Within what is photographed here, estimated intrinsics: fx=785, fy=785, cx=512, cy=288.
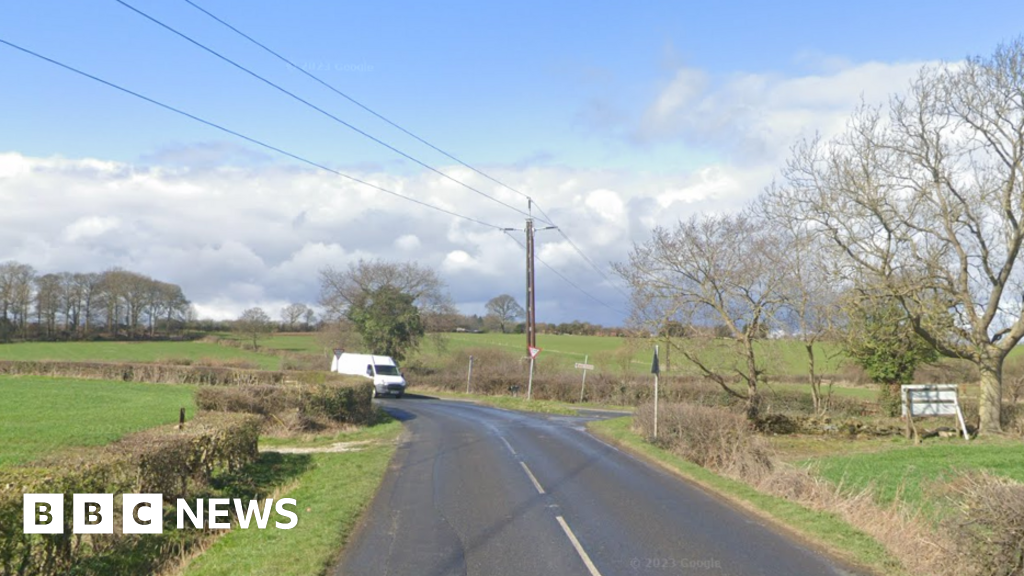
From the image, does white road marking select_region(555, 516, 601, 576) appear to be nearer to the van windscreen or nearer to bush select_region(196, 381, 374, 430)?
bush select_region(196, 381, 374, 430)

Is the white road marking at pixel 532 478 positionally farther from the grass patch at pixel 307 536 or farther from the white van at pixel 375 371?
the white van at pixel 375 371

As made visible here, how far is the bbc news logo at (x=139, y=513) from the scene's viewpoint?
315 inches

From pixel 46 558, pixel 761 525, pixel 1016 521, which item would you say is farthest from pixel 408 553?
pixel 1016 521

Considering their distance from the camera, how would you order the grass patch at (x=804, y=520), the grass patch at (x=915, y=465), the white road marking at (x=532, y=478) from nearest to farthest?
the grass patch at (x=804, y=520) < the white road marking at (x=532, y=478) < the grass patch at (x=915, y=465)

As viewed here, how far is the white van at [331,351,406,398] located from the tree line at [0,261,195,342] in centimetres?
4758

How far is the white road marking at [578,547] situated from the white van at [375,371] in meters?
34.9

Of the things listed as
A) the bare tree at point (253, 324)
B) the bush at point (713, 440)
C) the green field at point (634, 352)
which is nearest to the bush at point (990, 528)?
the bush at point (713, 440)

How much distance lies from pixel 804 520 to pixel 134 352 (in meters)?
70.7

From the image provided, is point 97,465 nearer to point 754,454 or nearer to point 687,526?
point 687,526

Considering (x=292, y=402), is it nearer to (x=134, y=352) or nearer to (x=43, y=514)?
(x=43, y=514)

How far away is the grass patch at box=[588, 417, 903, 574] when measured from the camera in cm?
988

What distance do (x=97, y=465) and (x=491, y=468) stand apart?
9.25 meters

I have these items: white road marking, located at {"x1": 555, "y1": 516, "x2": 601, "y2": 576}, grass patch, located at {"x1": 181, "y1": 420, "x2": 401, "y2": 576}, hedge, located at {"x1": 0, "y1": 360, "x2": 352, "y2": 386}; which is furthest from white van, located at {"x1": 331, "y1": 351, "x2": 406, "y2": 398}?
white road marking, located at {"x1": 555, "y1": 516, "x2": 601, "y2": 576}

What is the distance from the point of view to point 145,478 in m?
11.2
